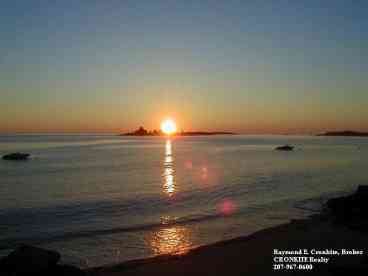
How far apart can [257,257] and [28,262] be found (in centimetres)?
942

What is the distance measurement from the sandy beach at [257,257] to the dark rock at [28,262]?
2.74m

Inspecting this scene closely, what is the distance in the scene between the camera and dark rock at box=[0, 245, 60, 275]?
38.4 ft

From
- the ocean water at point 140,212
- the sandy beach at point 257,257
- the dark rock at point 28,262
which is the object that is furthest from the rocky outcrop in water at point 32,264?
the ocean water at point 140,212

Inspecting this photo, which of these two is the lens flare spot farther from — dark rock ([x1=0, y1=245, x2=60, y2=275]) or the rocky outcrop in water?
dark rock ([x1=0, y1=245, x2=60, y2=275])

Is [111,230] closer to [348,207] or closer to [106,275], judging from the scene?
[106,275]

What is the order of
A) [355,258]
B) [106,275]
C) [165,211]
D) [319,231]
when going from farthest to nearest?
[165,211], [319,231], [355,258], [106,275]

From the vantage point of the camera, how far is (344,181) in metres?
45.8

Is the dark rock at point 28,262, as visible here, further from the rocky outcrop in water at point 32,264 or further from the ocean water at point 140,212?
the ocean water at point 140,212

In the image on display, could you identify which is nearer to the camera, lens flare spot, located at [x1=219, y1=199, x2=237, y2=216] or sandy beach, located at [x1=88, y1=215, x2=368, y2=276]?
sandy beach, located at [x1=88, y1=215, x2=368, y2=276]

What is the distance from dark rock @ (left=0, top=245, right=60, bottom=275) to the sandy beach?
8.98 feet

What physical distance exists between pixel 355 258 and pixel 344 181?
1291 inches

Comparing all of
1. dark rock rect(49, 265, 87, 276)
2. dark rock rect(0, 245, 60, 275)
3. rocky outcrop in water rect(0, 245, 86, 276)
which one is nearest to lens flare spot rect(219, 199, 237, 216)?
dark rock rect(49, 265, 87, 276)

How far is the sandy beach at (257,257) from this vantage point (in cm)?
1435

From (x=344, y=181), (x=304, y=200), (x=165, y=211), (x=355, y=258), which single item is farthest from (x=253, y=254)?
(x=344, y=181)
